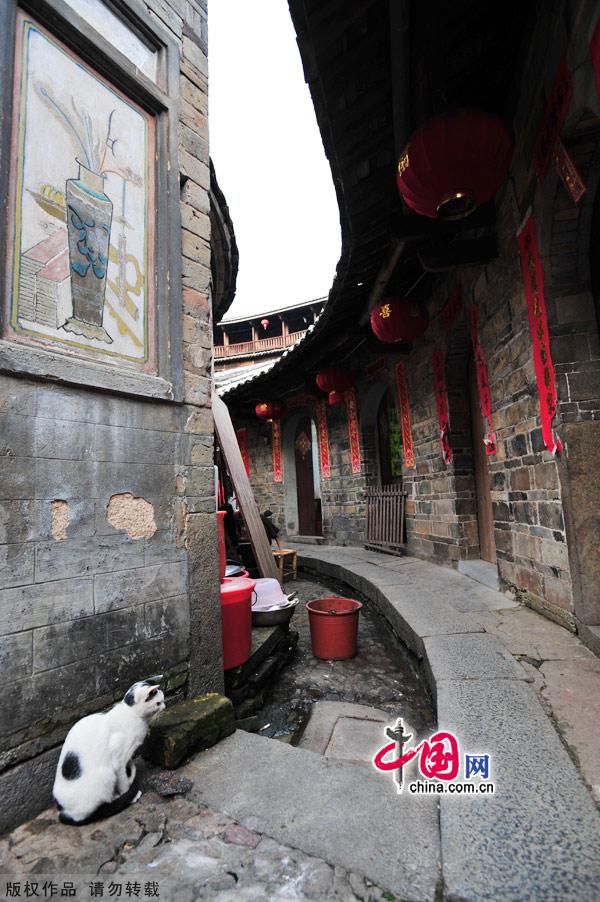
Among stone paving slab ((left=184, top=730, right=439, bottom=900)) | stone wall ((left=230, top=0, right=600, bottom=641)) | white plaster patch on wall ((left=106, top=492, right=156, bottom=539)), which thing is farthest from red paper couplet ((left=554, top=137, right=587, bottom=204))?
stone paving slab ((left=184, top=730, right=439, bottom=900))

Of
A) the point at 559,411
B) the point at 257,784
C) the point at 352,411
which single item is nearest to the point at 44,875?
the point at 257,784

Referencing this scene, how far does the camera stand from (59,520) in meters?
1.97

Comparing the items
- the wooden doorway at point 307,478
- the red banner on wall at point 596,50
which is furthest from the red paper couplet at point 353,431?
the red banner on wall at point 596,50

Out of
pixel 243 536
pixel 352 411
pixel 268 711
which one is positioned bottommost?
pixel 268 711

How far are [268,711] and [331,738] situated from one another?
24.8 inches

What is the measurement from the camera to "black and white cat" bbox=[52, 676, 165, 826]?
1.57 m

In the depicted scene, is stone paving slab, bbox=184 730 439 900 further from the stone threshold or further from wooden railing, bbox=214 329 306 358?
wooden railing, bbox=214 329 306 358

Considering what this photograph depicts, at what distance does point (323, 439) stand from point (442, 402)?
394 centimetres

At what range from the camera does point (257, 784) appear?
1.74m

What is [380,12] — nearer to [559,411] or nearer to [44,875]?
[559,411]

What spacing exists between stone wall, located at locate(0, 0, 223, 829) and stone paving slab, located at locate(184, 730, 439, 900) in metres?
0.59

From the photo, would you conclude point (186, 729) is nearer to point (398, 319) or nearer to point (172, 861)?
point (172, 861)

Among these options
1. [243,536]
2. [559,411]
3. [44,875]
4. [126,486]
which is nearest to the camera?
[44,875]

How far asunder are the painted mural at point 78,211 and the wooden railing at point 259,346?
50.2ft
